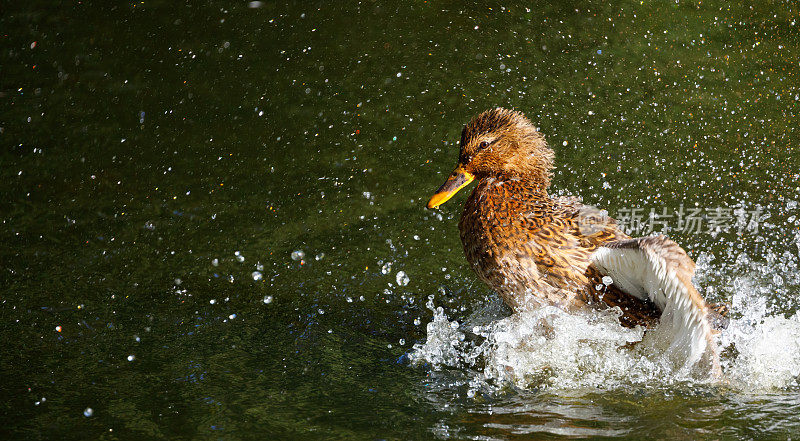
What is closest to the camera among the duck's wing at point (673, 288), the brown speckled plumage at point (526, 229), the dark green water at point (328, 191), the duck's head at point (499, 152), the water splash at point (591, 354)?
the duck's wing at point (673, 288)

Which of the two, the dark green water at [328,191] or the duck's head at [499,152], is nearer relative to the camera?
the dark green water at [328,191]

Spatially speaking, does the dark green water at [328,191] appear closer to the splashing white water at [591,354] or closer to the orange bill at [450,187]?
the splashing white water at [591,354]

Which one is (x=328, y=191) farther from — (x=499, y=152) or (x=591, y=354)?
(x=591, y=354)

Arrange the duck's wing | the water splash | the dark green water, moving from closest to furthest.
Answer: the duck's wing < the dark green water < the water splash

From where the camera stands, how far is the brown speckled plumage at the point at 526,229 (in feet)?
11.1

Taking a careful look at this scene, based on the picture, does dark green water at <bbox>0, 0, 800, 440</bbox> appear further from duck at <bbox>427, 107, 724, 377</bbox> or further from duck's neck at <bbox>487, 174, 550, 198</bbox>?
duck's neck at <bbox>487, 174, 550, 198</bbox>

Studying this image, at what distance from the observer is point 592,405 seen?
3.07m

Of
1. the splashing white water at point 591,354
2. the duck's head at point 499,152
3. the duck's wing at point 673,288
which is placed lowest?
the splashing white water at point 591,354

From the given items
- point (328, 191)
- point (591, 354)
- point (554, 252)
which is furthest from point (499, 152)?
point (328, 191)

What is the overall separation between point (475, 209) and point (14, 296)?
2.57 m

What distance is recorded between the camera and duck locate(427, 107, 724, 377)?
303cm

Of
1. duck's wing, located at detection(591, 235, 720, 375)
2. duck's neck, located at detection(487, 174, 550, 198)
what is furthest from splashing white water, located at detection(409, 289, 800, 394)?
duck's neck, located at detection(487, 174, 550, 198)

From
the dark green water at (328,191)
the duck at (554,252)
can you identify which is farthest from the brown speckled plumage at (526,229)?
the dark green water at (328,191)

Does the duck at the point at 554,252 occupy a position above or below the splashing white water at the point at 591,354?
above
